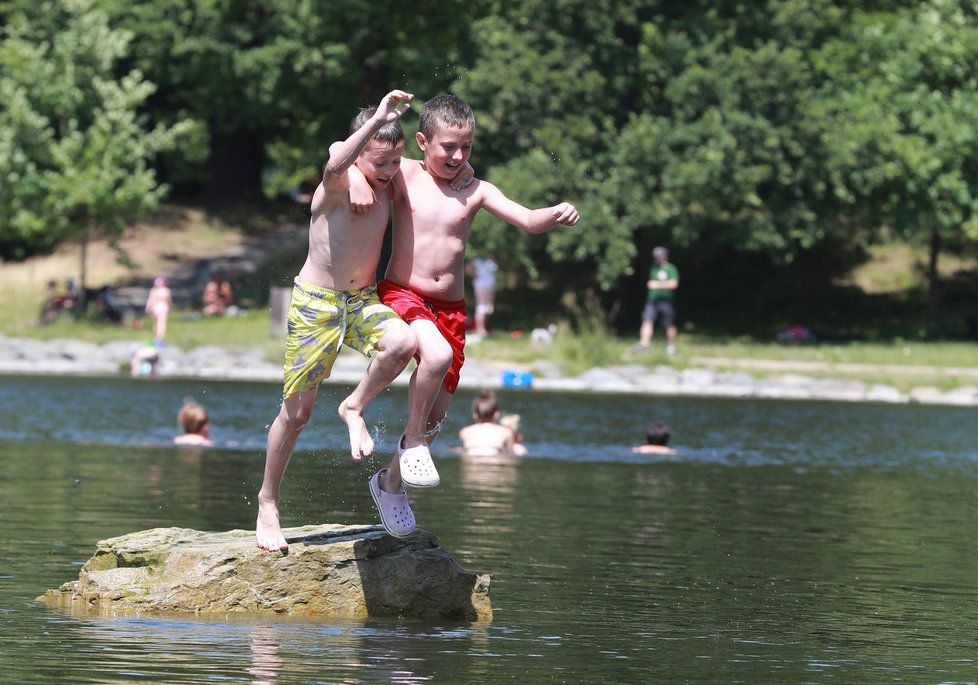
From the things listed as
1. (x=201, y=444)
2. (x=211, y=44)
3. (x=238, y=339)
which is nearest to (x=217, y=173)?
(x=211, y=44)

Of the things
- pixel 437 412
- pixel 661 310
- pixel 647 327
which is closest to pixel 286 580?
pixel 437 412

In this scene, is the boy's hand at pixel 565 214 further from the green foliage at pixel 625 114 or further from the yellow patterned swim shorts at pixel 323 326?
the green foliage at pixel 625 114

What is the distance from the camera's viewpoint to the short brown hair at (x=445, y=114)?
33.6 feet

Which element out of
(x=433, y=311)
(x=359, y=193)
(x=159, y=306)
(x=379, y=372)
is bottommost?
(x=159, y=306)

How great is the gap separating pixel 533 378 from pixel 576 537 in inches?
774

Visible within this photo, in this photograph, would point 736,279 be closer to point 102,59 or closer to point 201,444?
point 102,59

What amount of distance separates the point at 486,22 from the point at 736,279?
11359 mm

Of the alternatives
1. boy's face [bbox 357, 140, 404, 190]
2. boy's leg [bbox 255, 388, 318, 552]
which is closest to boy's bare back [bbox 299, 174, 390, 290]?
boy's face [bbox 357, 140, 404, 190]

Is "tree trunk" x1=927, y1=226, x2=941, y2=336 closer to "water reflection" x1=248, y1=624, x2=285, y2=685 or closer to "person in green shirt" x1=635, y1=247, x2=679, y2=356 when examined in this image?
"person in green shirt" x1=635, y1=247, x2=679, y2=356

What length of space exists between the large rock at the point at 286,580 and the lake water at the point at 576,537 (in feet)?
0.59

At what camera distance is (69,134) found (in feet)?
152

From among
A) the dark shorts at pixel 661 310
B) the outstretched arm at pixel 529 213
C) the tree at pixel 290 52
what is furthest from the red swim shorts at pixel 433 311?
the tree at pixel 290 52

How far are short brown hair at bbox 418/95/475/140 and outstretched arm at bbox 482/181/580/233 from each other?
1.37 ft

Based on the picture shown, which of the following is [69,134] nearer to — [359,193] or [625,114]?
[625,114]
